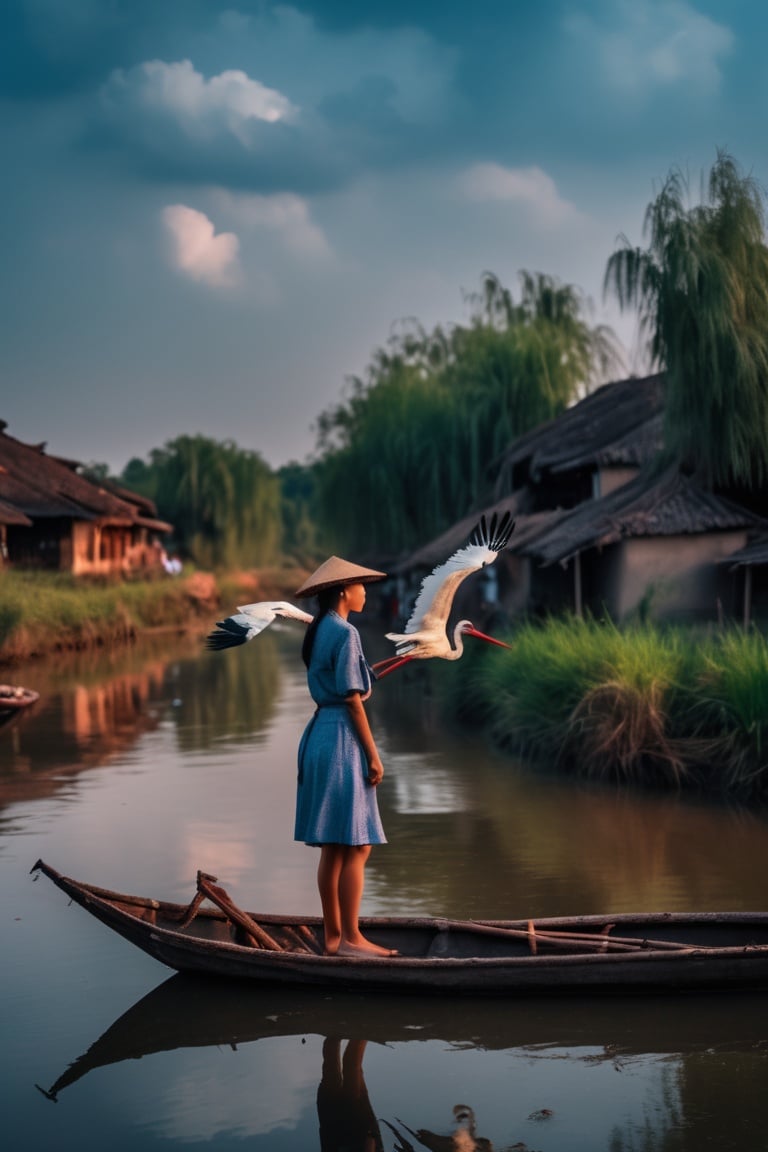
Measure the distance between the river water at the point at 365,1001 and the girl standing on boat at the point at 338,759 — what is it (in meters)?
0.60

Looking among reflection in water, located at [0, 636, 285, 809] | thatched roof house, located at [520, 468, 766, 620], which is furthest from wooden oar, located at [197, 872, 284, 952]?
thatched roof house, located at [520, 468, 766, 620]

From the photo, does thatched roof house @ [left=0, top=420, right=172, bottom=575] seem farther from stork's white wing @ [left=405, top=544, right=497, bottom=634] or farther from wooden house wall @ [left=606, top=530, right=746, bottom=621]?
stork's white wing @ [left=405, top=544, right=497, bottom=634]

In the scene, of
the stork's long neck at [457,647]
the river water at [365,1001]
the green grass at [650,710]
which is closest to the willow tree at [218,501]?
the river water at [365,1001]

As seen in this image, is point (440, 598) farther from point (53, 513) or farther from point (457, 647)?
point (53, 513)

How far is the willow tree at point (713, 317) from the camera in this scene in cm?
1828

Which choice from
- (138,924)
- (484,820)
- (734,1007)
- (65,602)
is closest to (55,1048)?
(138,924)

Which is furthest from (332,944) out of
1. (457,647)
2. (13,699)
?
(13,699)

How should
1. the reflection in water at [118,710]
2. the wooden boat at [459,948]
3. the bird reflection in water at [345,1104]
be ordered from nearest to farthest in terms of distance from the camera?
the bird reflection in water at [345,1104]
the wooden boat at [459,948]
the reflection in water at [118,710]

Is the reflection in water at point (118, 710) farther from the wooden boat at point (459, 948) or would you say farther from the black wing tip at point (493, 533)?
the black wing tip at point (493, 533)

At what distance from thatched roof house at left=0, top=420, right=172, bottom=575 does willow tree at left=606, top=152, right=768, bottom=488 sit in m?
24.6

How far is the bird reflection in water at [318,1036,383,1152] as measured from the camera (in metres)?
5.31

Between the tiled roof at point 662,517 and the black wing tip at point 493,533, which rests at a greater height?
the tiled roof at point 662,517

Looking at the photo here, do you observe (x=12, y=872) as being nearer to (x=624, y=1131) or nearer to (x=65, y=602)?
(x=624, y=1131)

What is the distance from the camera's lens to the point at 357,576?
6855 mm
